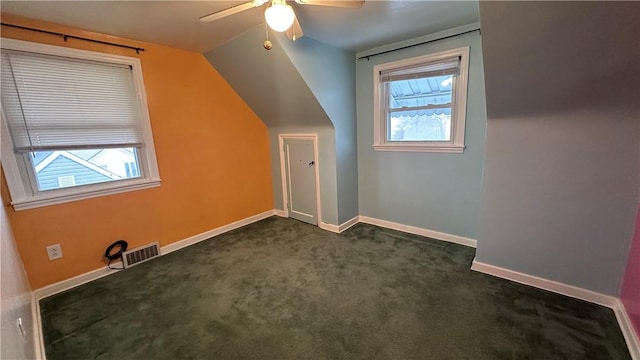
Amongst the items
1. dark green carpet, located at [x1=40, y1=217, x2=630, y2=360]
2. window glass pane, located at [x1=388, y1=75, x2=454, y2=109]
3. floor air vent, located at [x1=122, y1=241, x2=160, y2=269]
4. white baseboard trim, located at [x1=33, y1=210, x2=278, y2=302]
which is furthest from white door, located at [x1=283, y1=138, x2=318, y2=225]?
floor air vent, located at [x1=122, y1=241, x2=160, y2=269]

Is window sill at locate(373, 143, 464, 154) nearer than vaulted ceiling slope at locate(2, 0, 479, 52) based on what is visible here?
No

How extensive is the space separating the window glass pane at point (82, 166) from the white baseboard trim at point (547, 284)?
11.1 ft

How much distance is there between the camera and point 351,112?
329 cm

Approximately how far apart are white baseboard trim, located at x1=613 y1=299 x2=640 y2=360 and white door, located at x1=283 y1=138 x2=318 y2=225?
2.70 m

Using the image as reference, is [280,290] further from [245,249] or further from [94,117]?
[94,117]

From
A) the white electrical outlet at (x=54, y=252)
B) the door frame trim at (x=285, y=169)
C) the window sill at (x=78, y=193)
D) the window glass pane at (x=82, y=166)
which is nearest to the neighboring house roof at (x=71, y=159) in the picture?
the window glass pane at (x=82, y=166)

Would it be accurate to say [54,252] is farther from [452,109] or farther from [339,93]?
[452,109]

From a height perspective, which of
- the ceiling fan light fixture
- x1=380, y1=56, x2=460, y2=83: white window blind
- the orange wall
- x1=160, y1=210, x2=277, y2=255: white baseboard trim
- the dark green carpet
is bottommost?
the dark green carpet

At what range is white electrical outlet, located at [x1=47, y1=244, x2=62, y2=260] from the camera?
2.23 metres

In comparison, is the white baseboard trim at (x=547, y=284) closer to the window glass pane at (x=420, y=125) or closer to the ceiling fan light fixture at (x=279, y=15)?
the window glass pane at (x=420, y=125)

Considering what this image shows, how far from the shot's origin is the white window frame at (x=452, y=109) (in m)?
2.57

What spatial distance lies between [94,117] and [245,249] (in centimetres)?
185

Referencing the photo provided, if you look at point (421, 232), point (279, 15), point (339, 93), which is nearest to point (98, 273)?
point (279, 15)

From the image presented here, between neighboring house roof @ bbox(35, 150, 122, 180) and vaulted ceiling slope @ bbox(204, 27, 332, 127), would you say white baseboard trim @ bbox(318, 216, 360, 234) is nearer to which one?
vaulted ceiling slope @ bbox(204, 27, 332, 127)
